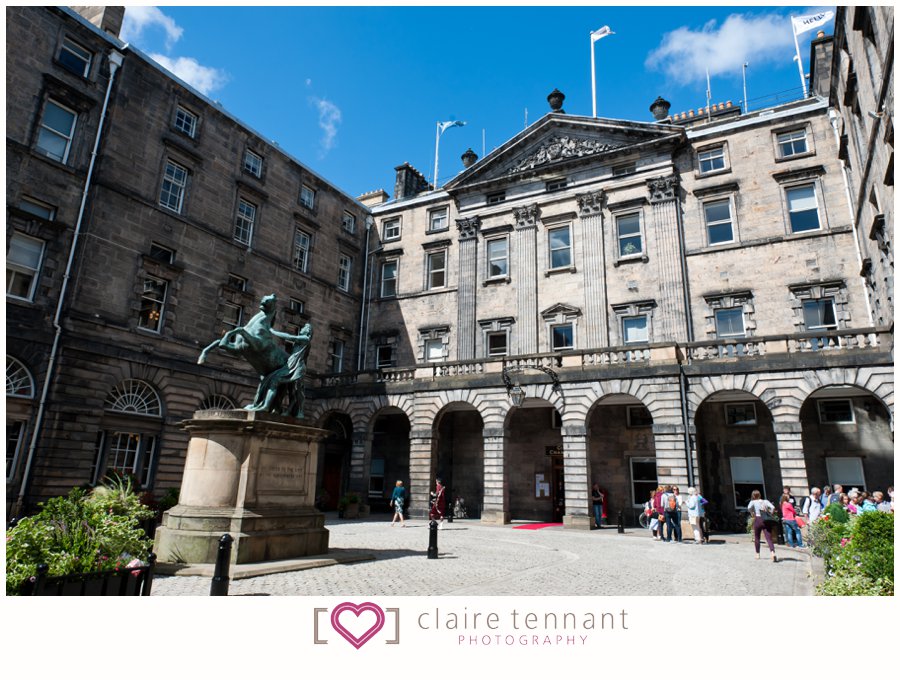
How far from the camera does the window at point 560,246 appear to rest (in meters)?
27.8

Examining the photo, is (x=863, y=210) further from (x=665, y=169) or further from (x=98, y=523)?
(x=98, y=523)

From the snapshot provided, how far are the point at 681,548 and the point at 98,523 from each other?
14.5 m

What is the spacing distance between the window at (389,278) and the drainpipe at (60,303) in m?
16.0

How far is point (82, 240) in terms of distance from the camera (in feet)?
65.0

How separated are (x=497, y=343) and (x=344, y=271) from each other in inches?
412

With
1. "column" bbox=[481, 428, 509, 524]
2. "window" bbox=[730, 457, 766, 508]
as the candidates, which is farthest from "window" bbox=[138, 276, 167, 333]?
"window" bbox=[730, 457, 766, 508]

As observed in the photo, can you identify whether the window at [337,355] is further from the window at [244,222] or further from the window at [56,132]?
the window at [56,132]

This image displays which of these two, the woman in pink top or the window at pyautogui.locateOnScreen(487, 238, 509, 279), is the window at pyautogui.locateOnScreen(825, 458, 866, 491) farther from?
the window at pyautogui.locateOnScreen(487, 238, 509, 279)

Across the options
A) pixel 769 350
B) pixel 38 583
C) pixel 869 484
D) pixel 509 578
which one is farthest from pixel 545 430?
pixel 38 583

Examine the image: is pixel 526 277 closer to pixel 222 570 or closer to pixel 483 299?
pixel 483 299

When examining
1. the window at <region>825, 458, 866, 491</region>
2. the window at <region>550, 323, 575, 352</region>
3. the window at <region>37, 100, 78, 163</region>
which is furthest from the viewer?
the window at <region>550, 323, 575, 352</region>

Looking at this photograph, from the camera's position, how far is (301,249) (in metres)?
29.3

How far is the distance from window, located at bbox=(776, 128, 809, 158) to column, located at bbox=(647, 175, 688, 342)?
184 inches

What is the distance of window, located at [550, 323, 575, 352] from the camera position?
A: 2657 cm
